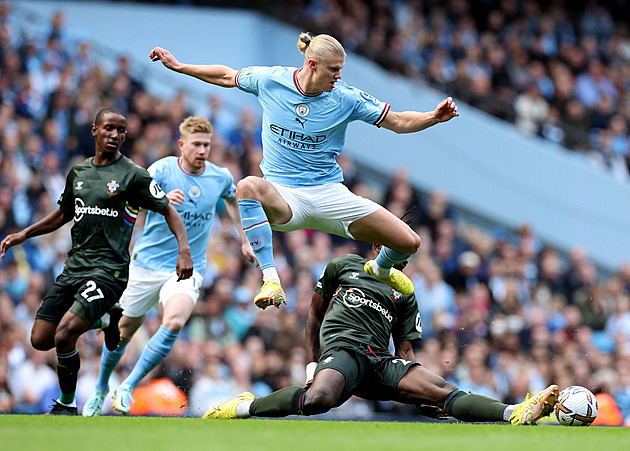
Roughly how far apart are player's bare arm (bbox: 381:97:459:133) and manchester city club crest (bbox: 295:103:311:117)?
64cm

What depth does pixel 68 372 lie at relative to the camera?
7.97m

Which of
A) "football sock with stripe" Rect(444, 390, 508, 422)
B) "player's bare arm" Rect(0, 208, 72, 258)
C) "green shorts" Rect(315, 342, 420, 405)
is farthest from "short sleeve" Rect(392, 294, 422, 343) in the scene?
"player's bare arm" Rect(0, 208, 72, 258)

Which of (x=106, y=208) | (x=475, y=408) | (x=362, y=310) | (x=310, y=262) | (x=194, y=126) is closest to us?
(x=475, y=408)

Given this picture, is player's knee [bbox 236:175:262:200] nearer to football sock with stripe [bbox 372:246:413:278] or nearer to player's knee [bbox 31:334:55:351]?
football sock with stripe [bbox 372:246:413:278]

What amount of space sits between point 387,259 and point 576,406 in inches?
70.2

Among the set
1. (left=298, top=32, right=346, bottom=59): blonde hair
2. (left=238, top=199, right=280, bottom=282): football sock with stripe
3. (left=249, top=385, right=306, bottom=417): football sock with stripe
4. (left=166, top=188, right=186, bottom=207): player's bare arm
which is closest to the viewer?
(left=249, top=385, right=306, bottom=417): football sock with stripe

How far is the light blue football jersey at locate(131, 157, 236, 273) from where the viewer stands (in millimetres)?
8980

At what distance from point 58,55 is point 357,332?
8926 mm

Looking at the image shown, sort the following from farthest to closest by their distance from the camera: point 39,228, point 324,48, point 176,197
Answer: point 176,197, point 39,228, point 324,48

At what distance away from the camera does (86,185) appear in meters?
7.88

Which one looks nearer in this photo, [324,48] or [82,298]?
[324,48]

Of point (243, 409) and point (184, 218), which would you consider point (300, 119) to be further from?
point (243, 409)

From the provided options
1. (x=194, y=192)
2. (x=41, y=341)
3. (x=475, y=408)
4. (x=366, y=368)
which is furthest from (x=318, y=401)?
(x=194, y=192)

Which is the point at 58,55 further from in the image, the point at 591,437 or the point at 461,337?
the point at 591,437
